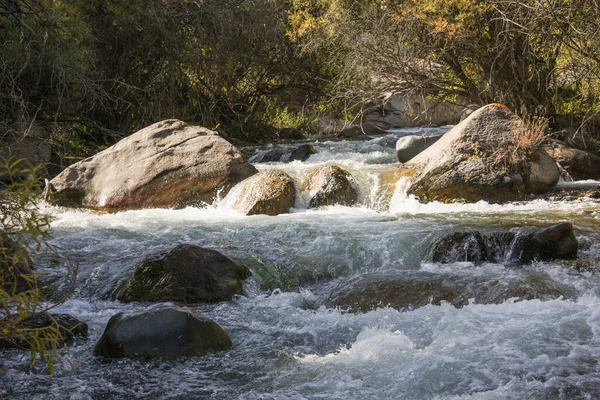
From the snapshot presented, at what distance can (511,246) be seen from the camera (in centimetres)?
729

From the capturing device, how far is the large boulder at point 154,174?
10648 mm

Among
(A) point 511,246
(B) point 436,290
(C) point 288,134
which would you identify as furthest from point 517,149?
(C) point 288,134

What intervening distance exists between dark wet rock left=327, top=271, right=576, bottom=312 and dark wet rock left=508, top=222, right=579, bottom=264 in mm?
600

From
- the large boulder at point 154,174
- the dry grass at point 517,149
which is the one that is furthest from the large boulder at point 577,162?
the large boulder at point 154,174

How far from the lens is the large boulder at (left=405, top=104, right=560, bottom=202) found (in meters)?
9.95

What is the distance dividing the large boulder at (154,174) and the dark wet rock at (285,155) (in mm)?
2761

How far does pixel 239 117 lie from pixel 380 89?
4837mm

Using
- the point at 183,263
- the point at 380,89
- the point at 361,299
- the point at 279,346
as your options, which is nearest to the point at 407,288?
the point at 361,299

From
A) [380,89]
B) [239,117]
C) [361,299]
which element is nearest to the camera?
[361,299]

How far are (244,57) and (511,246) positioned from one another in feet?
32.6

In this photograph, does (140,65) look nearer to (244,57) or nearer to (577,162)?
(244,57)

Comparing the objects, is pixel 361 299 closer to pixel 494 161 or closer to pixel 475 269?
pixel 475 269

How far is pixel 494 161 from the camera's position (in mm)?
10086

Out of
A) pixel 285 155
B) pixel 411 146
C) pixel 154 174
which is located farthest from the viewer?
pixel 285 155
